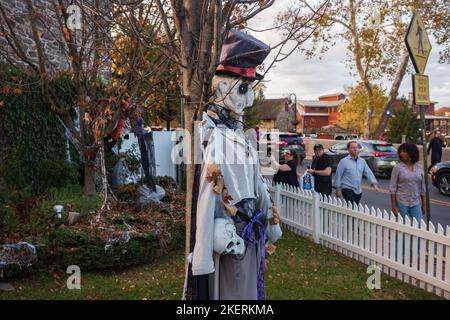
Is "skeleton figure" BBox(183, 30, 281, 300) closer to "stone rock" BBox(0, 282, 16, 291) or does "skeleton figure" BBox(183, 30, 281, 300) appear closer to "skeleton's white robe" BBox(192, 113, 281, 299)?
"skeleton's white robe" BBox(192, 113, 281, 299)

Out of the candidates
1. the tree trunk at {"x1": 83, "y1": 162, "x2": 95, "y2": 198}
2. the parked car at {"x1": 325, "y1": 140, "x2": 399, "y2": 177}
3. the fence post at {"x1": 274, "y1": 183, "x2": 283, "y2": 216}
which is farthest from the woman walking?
the parked car at {"x1": 325, "y1": 140, "x2": 399, "y2": 177}

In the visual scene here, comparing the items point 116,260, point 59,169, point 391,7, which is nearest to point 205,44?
point 116,260

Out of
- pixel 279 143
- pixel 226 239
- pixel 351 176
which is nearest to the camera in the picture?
pixel 226 239

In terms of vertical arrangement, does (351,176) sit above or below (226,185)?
below

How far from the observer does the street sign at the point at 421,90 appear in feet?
16.6

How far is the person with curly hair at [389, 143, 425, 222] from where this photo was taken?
18.3 feet

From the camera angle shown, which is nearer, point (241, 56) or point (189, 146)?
point (241, 56)

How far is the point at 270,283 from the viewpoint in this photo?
488cm

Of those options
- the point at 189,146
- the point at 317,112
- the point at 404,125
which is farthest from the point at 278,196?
the point at 317,112

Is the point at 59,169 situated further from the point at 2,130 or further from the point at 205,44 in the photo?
the point at 205,44

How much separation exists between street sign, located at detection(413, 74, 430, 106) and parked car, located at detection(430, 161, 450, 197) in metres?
7.29

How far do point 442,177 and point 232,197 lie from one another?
433 inches

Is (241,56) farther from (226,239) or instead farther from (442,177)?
(442,177)

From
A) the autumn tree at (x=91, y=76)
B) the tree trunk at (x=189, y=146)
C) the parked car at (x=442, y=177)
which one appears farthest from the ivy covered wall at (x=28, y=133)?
the parked car at (x=442, y=177)
